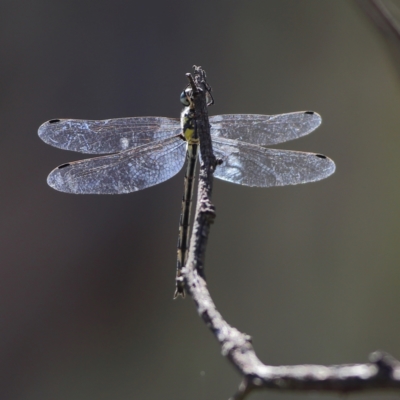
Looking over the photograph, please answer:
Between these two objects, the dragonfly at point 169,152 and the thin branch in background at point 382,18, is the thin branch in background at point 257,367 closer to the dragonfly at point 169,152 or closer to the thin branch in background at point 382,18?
the thin branch in background at point 382,18

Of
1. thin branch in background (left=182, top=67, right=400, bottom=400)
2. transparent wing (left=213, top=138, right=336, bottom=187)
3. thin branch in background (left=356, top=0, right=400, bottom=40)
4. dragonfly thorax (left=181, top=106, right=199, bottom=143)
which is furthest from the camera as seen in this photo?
transparent wing (left=213, top=138, right=336, bottom=187)

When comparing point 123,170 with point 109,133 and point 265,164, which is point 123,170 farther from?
point 265,164

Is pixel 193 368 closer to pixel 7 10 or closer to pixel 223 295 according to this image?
pixel 223 295

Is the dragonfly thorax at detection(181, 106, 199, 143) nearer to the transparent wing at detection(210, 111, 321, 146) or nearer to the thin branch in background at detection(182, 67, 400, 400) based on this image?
the transparent wing at detection(210, 111, 321, 146)

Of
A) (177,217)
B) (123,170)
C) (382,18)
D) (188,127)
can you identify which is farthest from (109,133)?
(177,217)

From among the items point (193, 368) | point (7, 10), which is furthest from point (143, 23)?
point (193, 368)

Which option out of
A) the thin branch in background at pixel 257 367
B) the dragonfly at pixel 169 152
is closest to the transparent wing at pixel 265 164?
the dragonfly at pixel 169 152

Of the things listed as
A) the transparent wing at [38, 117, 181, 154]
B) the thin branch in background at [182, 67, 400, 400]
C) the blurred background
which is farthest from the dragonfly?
the blurred background
